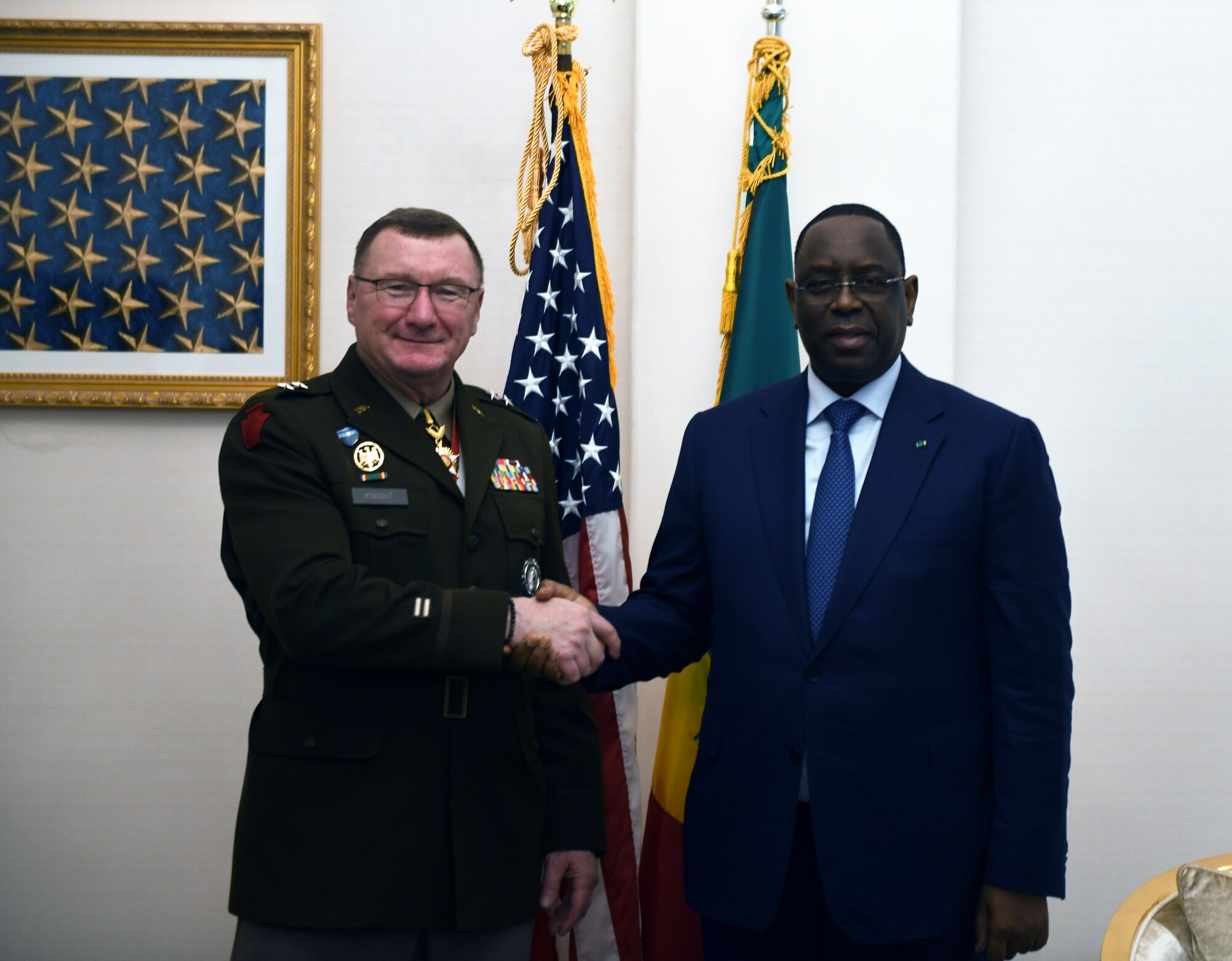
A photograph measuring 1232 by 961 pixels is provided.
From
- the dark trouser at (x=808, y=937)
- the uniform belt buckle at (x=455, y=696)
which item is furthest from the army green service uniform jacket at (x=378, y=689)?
the dark trouser at (x=808, y=937)

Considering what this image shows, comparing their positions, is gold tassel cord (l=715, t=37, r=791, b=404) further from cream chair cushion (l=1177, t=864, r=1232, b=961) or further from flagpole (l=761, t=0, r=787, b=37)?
cream chair cushion (l=1177, t=864, r=1232, b=961)

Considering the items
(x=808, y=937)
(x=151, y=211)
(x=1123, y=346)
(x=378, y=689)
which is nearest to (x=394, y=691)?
(x=378, y=689)

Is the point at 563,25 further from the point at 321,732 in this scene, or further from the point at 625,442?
the point at 321,732

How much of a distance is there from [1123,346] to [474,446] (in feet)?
6.05

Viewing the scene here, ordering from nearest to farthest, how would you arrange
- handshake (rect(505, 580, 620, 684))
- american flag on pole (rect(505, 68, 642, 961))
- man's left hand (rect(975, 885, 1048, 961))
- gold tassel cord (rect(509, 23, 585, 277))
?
man's left hand (rect(975, 885, 1048, 961)) < handshake (rect(505, 580, 620, 684)) < american flag on pole (rect(505, 68, 642, 961)) < gold tassel cord (rect(509, 23, 585, 277))

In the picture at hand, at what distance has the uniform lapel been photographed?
67.2 inches

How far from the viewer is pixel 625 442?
106 inches

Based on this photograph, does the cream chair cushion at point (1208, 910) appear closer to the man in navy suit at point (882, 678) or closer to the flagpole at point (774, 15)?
the man in navy suit at point (882, 678)

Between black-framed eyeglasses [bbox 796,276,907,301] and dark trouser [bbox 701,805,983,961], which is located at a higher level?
black-framed eyeglasses [bbox 796,276,907,301]

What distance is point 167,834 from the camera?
8.75 ft

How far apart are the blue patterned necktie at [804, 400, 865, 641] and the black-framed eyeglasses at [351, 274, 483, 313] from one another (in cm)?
68

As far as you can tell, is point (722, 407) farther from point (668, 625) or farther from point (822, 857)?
point (822, 857)

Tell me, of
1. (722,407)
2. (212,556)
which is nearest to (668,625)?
(722,407)

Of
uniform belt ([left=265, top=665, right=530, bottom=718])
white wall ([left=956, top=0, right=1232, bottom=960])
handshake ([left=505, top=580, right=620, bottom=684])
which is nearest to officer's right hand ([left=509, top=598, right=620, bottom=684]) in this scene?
handshake ([left=505, top=580, right=620, bottom=684])
